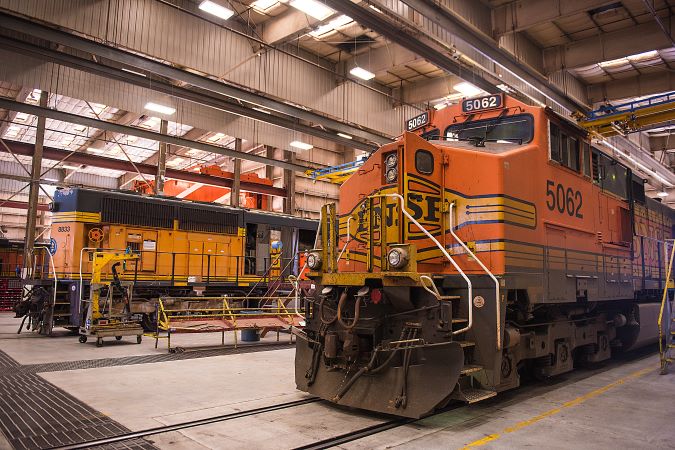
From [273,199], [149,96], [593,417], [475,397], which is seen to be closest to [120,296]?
[149,96]

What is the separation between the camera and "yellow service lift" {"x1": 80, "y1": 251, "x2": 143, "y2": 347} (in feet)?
34.0

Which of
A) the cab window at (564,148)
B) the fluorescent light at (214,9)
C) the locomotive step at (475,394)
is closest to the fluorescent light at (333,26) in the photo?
the fluorescent light at (214,9)

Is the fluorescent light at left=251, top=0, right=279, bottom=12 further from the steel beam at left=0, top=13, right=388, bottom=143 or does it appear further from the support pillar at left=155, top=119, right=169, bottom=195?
the support pillar at left=155, top=119, right=169, bottom=195

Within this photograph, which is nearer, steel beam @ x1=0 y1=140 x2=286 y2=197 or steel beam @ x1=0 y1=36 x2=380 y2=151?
steel beam @ x1=0 y1=36 x2=380 y2=151

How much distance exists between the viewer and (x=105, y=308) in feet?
38.1

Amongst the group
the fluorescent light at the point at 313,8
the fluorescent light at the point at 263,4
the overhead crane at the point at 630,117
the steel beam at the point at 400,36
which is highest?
the fluorescent light at the point at 263,4

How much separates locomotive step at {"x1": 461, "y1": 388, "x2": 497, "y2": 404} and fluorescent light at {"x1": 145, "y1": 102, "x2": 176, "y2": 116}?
43.9ft

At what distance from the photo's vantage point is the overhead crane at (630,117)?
10.5m

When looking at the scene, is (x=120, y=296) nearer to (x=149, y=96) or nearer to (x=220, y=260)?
(x=220, y=260)

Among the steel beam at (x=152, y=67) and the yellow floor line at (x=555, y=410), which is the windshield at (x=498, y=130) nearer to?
the yellow floor line at (x=555, y=410)

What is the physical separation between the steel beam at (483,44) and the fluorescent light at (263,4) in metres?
4.42

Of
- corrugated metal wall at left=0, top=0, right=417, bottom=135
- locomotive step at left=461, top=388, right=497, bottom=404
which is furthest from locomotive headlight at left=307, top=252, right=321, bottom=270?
corrugated metal wall at left=0, top=0, right=417, bottom=135

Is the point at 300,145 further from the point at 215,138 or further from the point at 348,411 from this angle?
the point at 348,411

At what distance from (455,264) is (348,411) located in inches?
79.5
